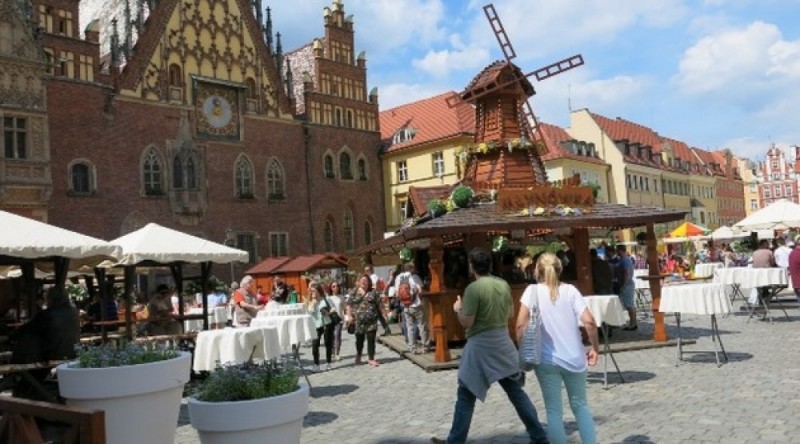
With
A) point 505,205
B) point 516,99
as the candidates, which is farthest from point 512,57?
point 505,205

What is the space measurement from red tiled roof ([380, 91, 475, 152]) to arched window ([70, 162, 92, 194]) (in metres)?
18.2

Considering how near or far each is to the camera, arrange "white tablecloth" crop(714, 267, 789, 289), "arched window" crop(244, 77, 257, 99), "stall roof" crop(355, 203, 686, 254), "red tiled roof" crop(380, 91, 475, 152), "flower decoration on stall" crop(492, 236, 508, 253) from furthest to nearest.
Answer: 1. "red tiled roof" crop(380, 91, 475, 152)
2. "arched window" crop(244, 77, 257, 99)
3. "white tablecloth" crop(714, 267, 789, 289)
4. "flower decoration on stall" crop(492, 236, 508, 253)
5. "stall roof" crop(355, 203, 686, 254)

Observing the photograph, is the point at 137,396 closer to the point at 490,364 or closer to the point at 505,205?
the point at 490,364

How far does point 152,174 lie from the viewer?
31375 mm

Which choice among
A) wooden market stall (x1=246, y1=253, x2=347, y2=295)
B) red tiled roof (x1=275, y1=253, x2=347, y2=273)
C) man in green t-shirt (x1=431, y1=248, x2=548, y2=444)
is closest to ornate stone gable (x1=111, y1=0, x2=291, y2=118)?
wooden market stall (x1=246, y1=253, x2=347, y2=295)

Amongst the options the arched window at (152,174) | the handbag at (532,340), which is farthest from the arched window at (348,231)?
the handbag at (532,340)

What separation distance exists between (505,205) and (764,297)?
7753 mm

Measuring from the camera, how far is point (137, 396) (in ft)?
17.3

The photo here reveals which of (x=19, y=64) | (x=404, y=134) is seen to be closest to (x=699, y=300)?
(x=19, y=64)

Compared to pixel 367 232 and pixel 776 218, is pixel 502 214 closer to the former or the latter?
pixel 776 218

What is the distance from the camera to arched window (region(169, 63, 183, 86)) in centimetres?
3253

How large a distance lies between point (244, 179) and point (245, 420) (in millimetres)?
31475

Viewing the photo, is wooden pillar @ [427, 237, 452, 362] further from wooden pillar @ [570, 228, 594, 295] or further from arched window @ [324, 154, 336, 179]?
arched window @ [324, 154, 336, 179]

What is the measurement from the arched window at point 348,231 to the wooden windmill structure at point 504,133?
830 inches
